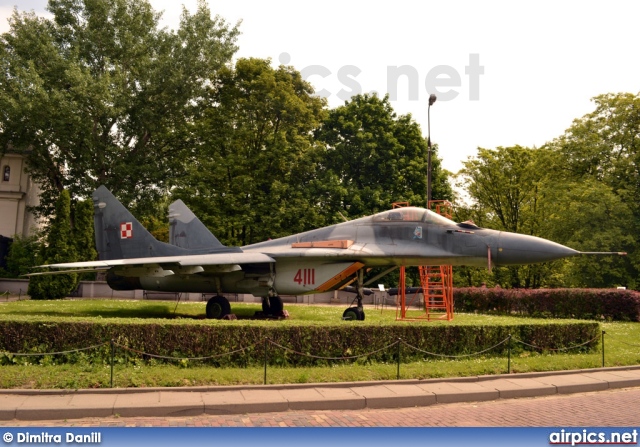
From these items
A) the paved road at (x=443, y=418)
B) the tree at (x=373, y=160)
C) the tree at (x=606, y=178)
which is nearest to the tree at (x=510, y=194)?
the tree at (x=606, y=178)

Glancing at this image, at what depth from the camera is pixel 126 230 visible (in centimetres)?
2250

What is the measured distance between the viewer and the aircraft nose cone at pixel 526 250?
54.8 ft

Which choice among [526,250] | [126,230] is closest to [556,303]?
[526,250]

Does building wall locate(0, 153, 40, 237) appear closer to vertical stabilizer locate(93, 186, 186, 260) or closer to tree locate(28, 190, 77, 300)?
tree locate(28, 190, 77, 300)

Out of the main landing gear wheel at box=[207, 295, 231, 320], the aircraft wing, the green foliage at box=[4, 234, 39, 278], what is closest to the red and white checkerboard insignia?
the aircraft wing

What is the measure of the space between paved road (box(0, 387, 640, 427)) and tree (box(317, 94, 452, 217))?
25.8m

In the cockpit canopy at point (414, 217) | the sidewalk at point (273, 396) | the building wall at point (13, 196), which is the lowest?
the sidewalk at point (273, 396)

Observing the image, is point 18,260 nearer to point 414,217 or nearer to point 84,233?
point 84,233

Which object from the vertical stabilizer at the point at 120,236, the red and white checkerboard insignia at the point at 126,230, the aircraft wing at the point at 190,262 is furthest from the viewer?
the red and white checkerboard insignia at the point at 126,230

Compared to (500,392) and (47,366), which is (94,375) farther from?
(500,392)

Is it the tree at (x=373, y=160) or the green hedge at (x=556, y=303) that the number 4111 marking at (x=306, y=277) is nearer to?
the green hedge at (x=556, y=303)

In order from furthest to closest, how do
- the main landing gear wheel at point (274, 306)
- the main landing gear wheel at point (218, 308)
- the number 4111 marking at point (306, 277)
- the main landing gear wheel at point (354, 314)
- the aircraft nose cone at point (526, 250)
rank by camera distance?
the main landing gear wheel at point (274, 306) < the main landing gear wheel at point (218, 308) < the number 4111 marking at point (306, 277) < the main landing gear wheel at point (354, 314) < the aircraft nose cone at point (526, 250)

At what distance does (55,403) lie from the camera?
888cm

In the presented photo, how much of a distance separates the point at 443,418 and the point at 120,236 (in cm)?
1731
